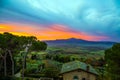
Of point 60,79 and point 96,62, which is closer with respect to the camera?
point 60,79

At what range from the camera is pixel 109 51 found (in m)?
32.7

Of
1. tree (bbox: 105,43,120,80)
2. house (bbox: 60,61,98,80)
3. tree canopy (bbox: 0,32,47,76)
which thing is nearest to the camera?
tree (bbox: 105,43,120,80)

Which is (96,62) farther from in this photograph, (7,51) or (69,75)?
(7,51)

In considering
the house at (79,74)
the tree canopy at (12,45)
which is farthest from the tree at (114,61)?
the tree canopy at (12,45)

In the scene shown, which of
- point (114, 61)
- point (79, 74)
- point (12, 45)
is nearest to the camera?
Result: point (114, 61)

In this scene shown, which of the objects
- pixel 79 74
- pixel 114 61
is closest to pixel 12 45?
pixel 79 74

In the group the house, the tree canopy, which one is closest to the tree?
the house

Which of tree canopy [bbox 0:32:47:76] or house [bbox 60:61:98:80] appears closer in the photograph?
tree canopy [bbox 0:32:47:76]

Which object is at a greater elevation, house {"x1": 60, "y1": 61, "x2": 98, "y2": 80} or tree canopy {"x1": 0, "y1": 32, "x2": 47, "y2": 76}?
tree canopy {"x1": 0, "y1": 32, "x2": 47, "y2": 76}

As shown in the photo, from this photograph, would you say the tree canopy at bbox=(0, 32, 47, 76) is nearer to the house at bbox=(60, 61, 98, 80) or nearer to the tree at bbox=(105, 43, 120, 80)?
the house at bbox=(60, 61, 98, 80)

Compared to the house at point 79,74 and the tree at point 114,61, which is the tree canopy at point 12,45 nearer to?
the house at point 79,74

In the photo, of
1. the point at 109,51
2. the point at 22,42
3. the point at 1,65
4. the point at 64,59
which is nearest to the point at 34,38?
the point at 22,42

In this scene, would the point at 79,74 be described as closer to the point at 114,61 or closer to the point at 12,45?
the point at 12,45

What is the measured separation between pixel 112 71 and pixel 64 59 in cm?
5588
